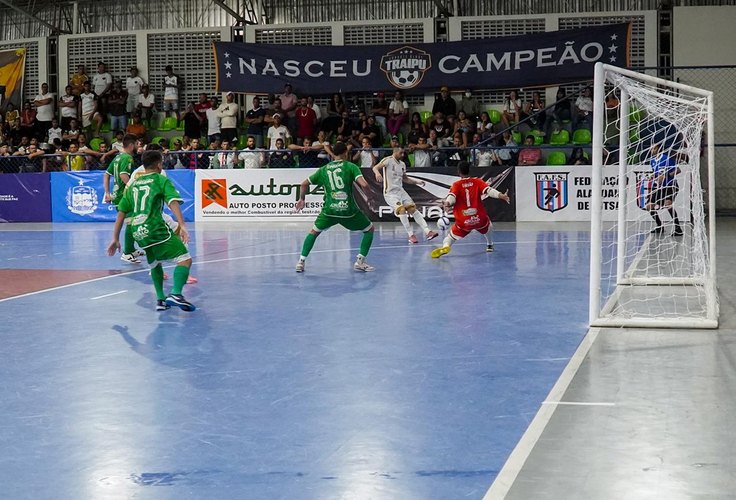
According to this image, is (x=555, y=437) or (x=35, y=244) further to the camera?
(x=35, y=244)

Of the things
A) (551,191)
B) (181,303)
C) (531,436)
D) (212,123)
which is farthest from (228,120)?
(531,436)

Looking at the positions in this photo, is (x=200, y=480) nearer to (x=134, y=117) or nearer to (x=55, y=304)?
(x=55, y=304)

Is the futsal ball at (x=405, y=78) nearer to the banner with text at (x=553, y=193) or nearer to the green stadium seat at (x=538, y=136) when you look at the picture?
the green stadium seat at (x=538, y=136)

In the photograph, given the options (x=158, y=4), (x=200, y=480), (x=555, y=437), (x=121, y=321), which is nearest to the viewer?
(x=200, y=480)

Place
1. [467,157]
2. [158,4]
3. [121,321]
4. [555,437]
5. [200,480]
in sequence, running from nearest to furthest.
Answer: [200,480] → [555,437] → [121,321] → [467,157] → [158,4]

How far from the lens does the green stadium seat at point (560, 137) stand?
Answer: 77.1 feet

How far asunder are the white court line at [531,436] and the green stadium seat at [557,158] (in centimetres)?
1609

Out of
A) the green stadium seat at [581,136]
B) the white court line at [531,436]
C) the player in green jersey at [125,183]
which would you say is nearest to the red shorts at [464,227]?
the player in green jersey at [125,183]

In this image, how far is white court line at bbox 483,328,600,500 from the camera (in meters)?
4.12

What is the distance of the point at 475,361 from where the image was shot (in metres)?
6.76

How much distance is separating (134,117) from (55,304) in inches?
697

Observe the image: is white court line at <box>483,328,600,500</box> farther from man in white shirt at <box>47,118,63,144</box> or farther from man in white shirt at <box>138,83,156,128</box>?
man in white shirt at <box>47,118,63,144</box>

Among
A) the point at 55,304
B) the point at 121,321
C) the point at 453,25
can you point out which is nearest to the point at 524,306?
the point at 121,321

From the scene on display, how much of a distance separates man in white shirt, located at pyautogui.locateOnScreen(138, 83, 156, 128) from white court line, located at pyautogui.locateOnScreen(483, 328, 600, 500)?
2244 cm
